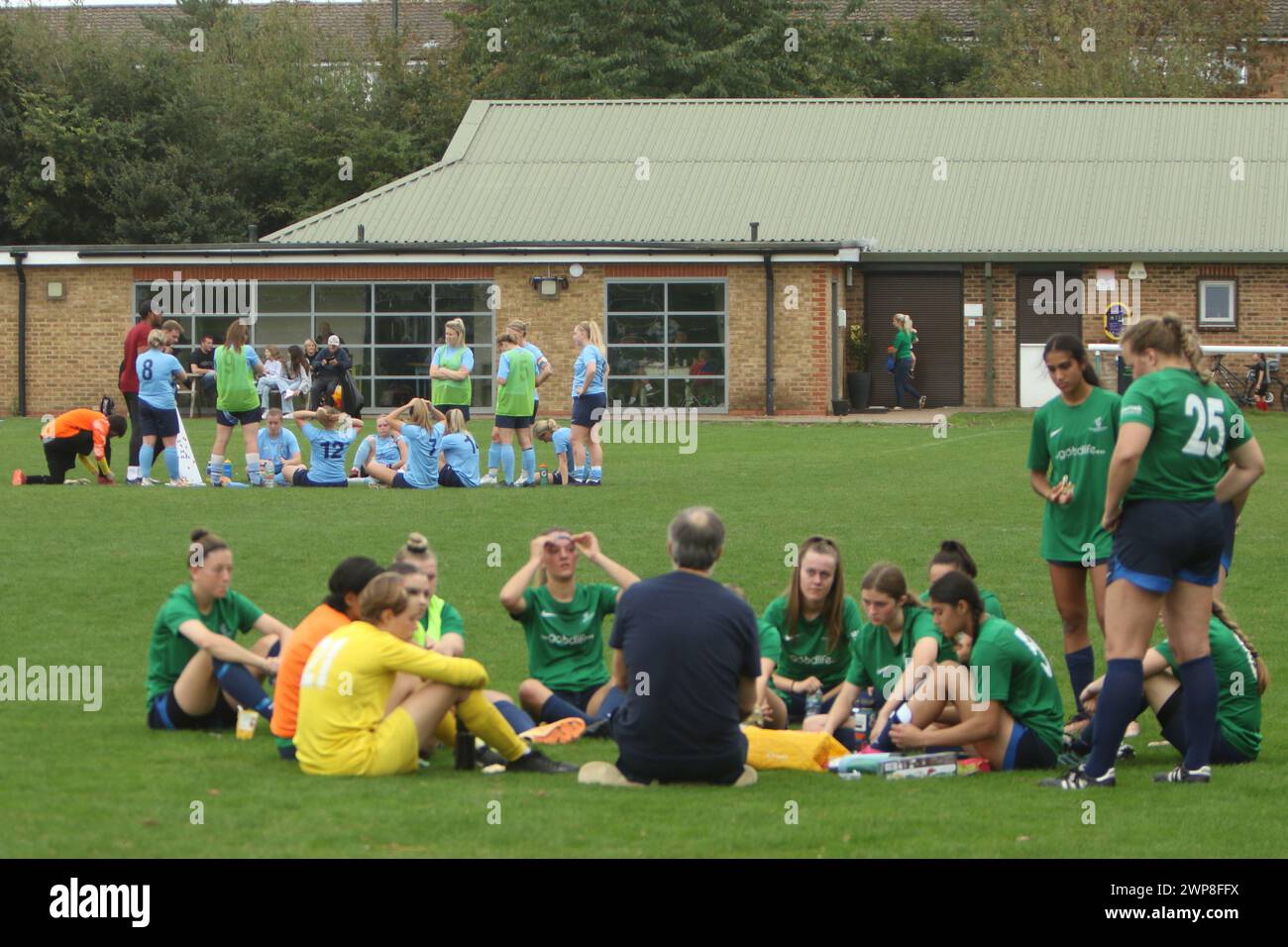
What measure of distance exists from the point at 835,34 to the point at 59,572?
159 ft

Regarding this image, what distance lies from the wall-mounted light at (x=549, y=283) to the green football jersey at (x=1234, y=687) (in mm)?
28402

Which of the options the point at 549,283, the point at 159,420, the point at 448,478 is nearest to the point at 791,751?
the point at 448,478

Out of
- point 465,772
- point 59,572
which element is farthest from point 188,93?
point 465,772

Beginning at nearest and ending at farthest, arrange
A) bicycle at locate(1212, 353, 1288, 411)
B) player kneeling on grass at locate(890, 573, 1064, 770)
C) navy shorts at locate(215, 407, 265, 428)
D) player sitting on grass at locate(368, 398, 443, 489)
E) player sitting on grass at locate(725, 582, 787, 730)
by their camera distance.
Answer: player kneeling on grass at locate(890, 573, 1064, 770), player sitting on grass at locate(725, 582, 787, 730), player sitting on grass at locate(368, 398, 443, 489), navy shorts at locate(215, 407, 265, 428), bicycle at locate(1212, 353, 1288, 411)

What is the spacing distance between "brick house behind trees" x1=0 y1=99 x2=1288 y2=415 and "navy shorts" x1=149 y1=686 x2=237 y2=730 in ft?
88.5

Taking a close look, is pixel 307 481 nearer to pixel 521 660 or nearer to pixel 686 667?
pixel 521 660

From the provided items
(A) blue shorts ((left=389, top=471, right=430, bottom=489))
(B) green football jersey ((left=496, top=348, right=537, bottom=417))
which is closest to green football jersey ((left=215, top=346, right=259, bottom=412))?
(A) blue shorts ((left=389, top=471, right=430, bottom=489))

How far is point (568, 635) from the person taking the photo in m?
9.84

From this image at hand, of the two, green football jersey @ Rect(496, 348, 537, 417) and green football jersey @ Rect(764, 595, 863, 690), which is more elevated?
green football jersey @ Rect(496, 348, 537, 417)

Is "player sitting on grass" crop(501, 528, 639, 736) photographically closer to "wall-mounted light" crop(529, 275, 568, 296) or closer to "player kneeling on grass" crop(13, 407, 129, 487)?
"player kneeling on grass" crop(13, 407, 129, 487)

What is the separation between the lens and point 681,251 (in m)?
35.9

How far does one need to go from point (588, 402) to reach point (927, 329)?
18634 millimetres

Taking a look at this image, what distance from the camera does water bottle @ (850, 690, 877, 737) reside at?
9.12 meters

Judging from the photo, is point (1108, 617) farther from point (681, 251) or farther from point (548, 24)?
point (548, 24)
